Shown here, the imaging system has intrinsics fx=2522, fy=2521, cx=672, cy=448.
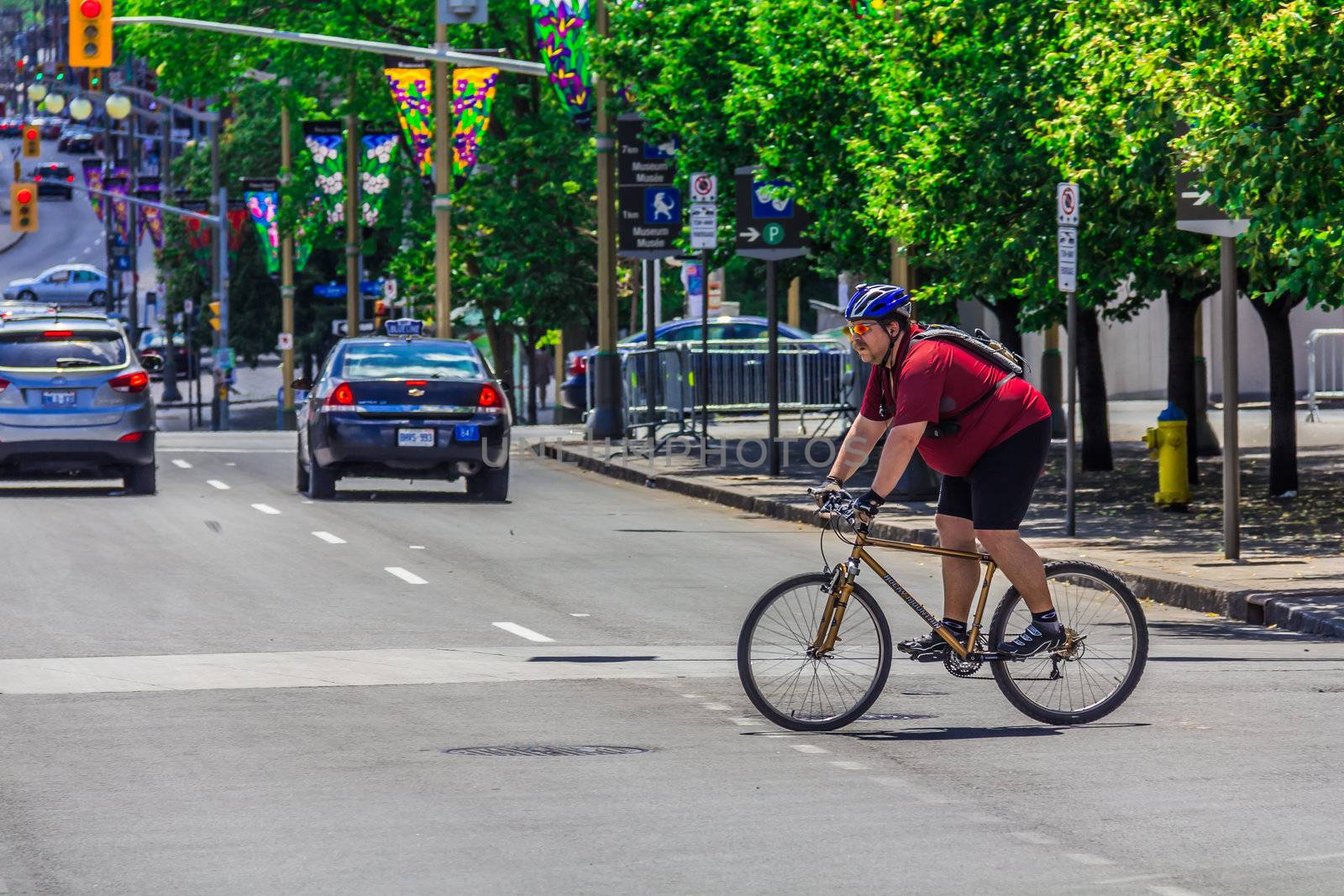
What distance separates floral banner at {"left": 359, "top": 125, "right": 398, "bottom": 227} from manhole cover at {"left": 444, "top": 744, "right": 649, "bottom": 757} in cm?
3876

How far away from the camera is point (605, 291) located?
1390 inches

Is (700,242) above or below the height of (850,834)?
above

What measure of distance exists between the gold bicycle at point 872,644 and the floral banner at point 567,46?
22.1 metres

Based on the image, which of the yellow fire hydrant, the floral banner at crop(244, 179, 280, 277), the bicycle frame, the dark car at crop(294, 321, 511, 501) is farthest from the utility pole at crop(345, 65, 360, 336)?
the bicycle frame

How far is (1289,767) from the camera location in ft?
28.9

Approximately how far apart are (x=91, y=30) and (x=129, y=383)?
6576 millimetres

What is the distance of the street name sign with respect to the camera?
86.3ft

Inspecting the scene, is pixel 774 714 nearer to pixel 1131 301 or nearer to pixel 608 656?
pixel 608 656

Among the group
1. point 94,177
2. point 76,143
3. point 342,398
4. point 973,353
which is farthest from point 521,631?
point 76,143

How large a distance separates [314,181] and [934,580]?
37.5 metres

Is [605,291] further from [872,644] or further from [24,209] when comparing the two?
[24,209]

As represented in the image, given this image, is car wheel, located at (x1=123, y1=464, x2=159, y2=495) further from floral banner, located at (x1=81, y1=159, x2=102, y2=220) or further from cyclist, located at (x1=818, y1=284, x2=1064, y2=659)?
floral banner, located at (x1=81, y1=159, x2=102, y2=220)

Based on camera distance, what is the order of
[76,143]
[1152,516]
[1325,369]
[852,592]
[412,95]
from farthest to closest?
[76,143]
[412,95]
[1325,369]
[1152,516]
[852,592]

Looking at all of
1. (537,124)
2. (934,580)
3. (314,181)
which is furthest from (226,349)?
(934,580)
